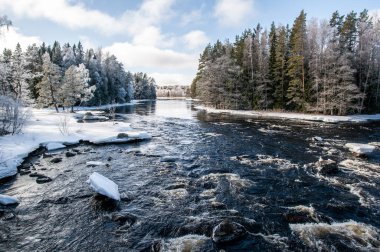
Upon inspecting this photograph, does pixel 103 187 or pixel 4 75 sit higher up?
pixel 4 75

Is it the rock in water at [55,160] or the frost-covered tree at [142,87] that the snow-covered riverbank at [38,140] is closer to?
the rock in water at [55,160]

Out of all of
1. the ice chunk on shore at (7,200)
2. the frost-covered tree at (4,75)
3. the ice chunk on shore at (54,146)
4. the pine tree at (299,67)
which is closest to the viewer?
the ice chunk on shore at (7,200)

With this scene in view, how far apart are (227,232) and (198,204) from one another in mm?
2470

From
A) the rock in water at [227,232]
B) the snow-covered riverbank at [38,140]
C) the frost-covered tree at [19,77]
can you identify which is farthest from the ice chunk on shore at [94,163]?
the frost-covered tree at [19,77]

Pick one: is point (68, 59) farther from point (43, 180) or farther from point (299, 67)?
point (43, 180)

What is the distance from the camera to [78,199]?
11414mm

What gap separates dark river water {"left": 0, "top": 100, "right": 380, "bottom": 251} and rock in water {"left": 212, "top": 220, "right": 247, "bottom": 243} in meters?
0.12

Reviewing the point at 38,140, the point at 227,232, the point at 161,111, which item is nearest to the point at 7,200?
the point at 227,232

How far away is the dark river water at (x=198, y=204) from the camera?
8281mm

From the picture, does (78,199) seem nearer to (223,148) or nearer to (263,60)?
(223,148)

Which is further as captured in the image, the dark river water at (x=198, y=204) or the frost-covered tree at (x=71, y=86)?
the frost-covered tree at (x=71, y=86)

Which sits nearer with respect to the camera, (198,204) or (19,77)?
(198,204)

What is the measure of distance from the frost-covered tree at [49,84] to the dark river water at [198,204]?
3642 centimetres

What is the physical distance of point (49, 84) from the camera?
163 feet
